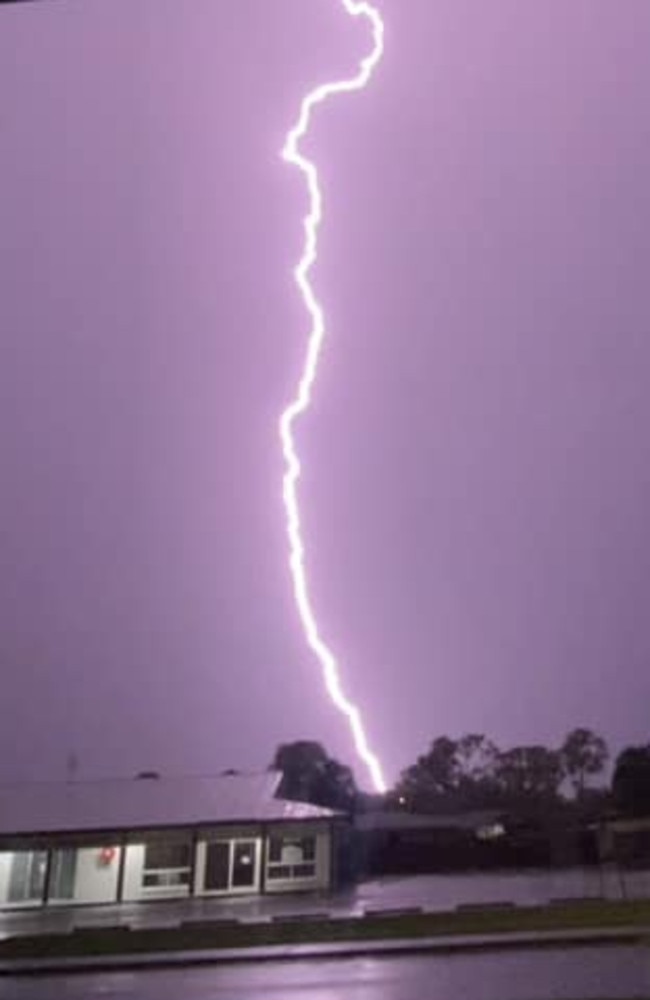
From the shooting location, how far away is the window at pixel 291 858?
73.9 ft

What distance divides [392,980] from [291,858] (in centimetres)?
1565

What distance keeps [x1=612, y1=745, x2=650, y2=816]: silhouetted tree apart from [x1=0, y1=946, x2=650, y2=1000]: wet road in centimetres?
2701

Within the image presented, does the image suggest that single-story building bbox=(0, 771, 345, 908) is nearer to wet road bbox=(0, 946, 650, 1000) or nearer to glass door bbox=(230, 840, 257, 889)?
glass door bbox=(230, 840, 257, 889)

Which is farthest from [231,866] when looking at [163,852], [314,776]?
[314,776]

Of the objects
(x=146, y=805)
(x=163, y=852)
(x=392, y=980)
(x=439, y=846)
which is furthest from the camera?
(x=439, y=846)

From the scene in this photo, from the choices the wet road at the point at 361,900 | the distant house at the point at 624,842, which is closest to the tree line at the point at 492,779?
the distant house at the point at 624,842

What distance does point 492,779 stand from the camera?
43.8 meters

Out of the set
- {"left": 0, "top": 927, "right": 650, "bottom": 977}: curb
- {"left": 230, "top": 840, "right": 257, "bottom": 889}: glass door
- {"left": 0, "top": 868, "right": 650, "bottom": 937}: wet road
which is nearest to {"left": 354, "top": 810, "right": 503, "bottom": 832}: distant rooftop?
{"left": 230, "top": 840, "right": 257, "bottom": 889}: glass door

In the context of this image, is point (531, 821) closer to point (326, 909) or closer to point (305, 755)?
point (305, 755)

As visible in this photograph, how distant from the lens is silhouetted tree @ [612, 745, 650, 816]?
34.8 m

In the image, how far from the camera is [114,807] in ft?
78.0

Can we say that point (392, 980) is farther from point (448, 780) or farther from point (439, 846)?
point (448, 780)

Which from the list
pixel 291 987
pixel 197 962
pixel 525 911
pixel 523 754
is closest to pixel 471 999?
pixel 291 987

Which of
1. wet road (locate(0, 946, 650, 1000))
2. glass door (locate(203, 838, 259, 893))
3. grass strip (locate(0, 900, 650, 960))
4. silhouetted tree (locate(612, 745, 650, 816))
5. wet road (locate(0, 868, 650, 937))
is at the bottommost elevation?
wet road (locate(0, 946, 650, 1000))
